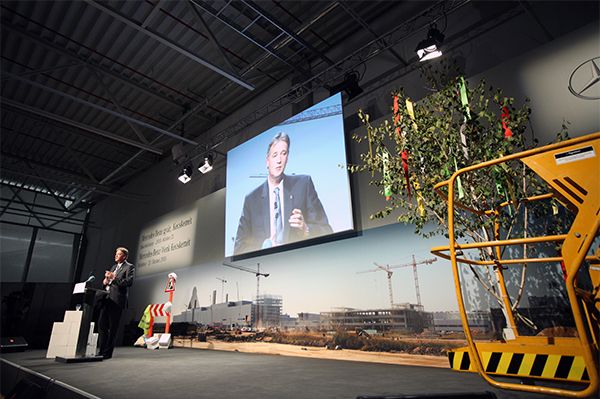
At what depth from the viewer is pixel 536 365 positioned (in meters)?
1.17

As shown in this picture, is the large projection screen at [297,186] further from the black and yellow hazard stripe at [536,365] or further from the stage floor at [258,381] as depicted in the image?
the black and yellow hazard stripe at [536,365]

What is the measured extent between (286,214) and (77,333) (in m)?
2.99

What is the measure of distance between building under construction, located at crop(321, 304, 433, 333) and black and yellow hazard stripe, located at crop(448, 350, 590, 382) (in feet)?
7.48

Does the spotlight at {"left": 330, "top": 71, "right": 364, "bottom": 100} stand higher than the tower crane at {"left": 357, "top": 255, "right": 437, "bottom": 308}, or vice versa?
the spotlight at {"left": 330, "top": 71, "right": 364, "bottom": 100}

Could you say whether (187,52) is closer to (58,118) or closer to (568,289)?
(58,118)

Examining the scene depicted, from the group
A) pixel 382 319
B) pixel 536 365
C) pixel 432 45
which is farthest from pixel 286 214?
pixel 536 365

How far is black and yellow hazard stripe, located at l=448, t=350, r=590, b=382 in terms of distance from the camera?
3.59ft

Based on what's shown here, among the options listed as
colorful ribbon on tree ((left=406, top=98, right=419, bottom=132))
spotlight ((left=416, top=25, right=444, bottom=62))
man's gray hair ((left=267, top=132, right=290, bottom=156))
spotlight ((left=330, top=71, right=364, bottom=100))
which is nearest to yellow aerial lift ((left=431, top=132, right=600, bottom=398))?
colorful ribbon on tree ((left=406, top=98, right=419, bottom=132))

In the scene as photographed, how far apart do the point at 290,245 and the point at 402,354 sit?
2.13 m

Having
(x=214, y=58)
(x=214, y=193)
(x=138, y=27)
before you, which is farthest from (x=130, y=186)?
(x=138, y=27)

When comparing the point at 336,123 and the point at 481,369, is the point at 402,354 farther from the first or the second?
the point at 336,123

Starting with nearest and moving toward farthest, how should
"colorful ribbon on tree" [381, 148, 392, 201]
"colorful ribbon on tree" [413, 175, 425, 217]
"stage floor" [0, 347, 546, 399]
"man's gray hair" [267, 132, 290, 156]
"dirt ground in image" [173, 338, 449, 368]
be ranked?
"stage floor" [0, 347, 546, 399]
"colorful ribbon on tree" [413, 175, 425, 217]
"colorful ribbon on tree" [381, 148, 392, 201]
"dirt ground in image" [173, 338, 449, 368]
"man's gray hair" [267, 132, 290, 156]

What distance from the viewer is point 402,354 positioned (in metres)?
3.43

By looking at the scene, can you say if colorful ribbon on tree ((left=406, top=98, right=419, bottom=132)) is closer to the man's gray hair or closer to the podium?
the man's gray hair
